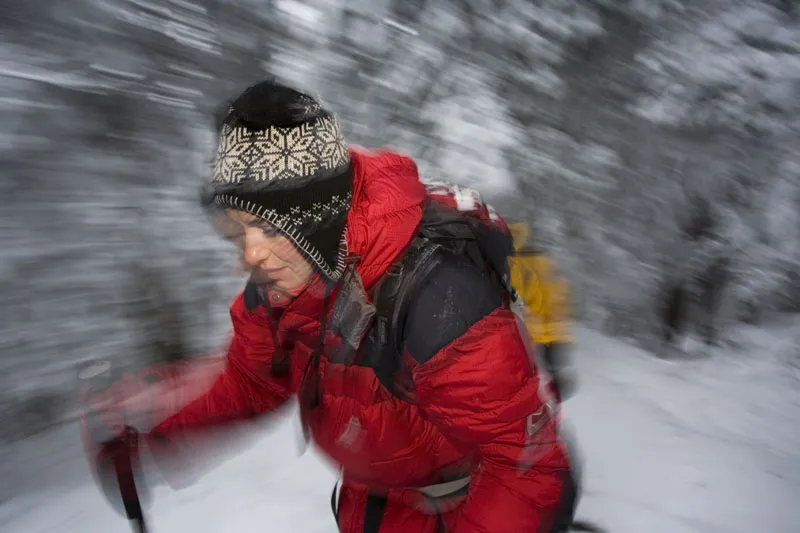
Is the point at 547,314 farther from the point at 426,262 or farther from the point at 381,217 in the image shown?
the point at 381,217

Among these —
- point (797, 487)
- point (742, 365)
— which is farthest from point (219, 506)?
point (742, 365)

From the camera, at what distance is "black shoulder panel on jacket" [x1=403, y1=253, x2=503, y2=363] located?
105 cm

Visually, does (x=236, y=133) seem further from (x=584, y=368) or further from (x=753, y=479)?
(x=584, y=368)

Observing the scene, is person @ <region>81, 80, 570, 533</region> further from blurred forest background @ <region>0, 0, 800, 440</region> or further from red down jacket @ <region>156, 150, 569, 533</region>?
blurred forest background @ <region>0, 0, 800, 440</region>

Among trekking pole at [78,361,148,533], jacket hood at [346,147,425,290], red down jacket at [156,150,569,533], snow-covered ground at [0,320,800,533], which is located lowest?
snow-covered ground at [0,320,800,533]

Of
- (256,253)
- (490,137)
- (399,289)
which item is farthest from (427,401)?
(490,137)

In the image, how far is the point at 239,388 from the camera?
161cm

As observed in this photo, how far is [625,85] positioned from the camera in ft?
15.7

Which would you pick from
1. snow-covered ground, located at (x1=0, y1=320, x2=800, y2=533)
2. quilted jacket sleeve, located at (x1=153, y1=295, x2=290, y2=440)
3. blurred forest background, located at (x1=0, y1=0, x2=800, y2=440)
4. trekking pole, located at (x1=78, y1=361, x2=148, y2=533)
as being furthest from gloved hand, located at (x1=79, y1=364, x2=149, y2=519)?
blurred forest background, located at (x1=0, y1=0, x2=800, y2=440)

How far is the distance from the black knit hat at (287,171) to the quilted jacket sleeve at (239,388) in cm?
48

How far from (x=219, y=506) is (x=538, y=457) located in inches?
91.6

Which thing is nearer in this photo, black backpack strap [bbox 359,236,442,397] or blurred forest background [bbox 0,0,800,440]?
black backpack strap [bbox 359,236,442,397]

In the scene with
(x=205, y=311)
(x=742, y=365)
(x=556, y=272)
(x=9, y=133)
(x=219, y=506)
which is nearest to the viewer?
(x=556, y=272)

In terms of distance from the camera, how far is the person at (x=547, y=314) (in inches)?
51.8
